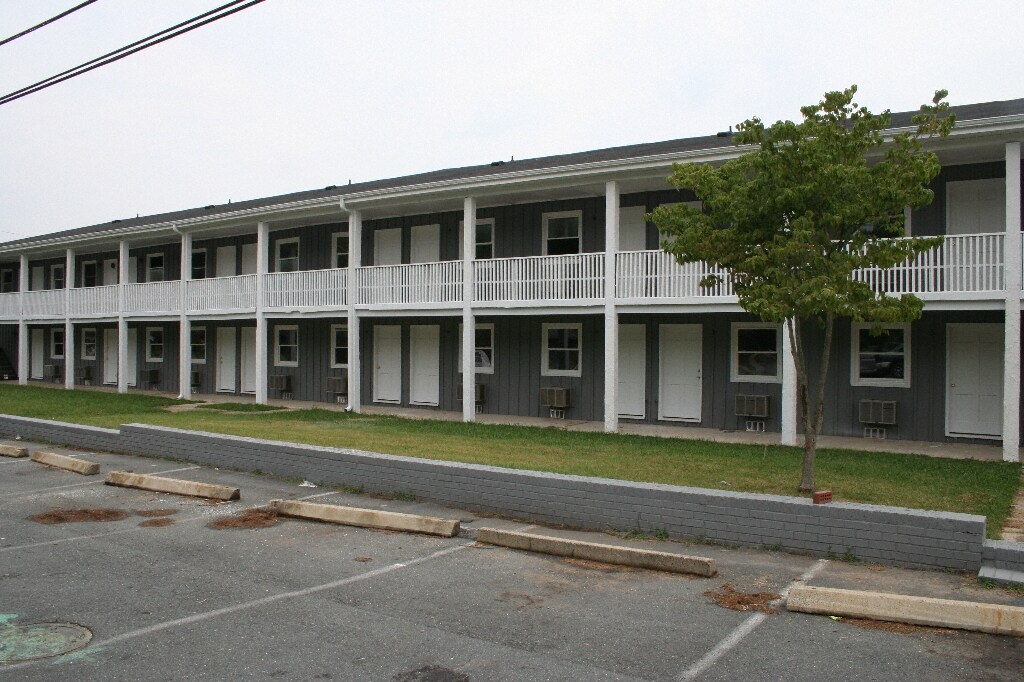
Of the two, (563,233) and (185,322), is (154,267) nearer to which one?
(185,322)

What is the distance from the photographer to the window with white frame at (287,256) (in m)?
26.1

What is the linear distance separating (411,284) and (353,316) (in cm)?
206

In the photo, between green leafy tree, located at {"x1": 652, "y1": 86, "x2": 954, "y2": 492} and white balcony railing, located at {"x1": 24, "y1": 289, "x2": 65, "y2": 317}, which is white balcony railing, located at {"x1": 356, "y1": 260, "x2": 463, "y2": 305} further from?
white balcony railing, located at {"x1": 24, "y1": 289, "x2": 65, "y2": 317}

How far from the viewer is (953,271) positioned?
14.5 metres

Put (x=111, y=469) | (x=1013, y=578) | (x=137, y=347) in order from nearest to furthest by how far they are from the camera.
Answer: (x=1013, y=578) → (x=111, y=469) → (x=137, y=347)

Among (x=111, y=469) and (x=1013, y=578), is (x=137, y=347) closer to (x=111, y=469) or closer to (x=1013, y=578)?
(x=111, y=469)

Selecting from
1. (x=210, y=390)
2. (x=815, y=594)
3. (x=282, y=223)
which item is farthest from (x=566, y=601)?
(x=210, y=390)

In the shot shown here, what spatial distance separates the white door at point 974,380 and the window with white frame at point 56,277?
32.3m

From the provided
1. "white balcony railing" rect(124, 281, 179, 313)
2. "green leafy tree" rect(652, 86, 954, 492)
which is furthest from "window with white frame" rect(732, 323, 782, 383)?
"white balcony railing" rect(124, 281, 179, 313)

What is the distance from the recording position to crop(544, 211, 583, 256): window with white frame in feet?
66.3

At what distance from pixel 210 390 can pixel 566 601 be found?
23.8 meters

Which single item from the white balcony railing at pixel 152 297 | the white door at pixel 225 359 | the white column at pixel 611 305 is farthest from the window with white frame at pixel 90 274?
the white column at pixel 611 305

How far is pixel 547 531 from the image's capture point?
9383mm

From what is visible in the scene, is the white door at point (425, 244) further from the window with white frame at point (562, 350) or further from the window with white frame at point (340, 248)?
the window with white frame at point (562, 350)
